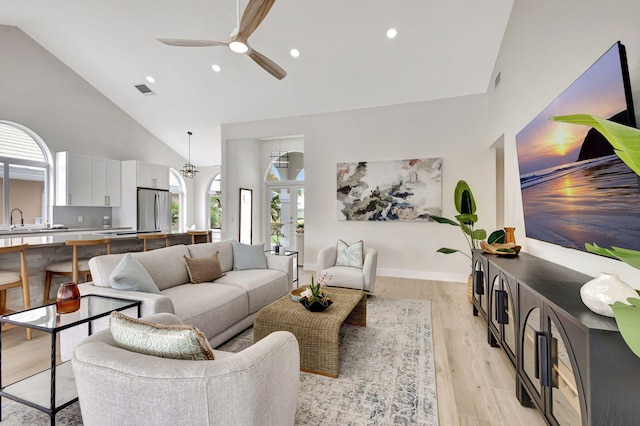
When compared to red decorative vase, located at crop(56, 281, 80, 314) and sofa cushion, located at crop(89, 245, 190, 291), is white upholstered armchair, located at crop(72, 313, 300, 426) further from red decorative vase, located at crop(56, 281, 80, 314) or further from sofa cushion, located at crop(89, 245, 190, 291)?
sofa cushion, located at crop(89, 245, 190, 291)

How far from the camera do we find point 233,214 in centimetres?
720

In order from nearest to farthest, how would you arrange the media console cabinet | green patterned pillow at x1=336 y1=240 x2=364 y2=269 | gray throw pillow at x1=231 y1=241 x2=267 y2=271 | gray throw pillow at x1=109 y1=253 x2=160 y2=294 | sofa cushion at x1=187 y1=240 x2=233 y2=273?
the media console cabinet
gray throw pillow at x1=109 y1=253 x2=160 y2=294
sofa cushion at x1=187 y1=240 x2=233 y2=273
gray throw pillow at x1=231 y1=241 x2=267 y2=271
green patterned pillow at x1=336 y1=240 x2=364 y2=269

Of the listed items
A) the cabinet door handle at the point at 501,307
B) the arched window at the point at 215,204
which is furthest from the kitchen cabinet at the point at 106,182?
the cabinet door handle at the point at 501,307

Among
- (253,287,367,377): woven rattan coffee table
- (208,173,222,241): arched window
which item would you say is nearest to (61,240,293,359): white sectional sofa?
(253,287,367,377): woven rattan coffee table

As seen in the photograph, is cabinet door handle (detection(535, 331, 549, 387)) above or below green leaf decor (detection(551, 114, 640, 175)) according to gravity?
below

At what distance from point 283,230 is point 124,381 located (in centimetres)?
661

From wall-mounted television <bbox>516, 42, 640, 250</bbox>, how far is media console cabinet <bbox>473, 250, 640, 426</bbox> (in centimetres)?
34

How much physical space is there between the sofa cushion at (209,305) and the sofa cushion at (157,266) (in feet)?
0.36

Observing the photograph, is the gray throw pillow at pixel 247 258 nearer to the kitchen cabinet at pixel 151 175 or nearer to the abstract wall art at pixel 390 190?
the abstract wall art at pixel 390 190

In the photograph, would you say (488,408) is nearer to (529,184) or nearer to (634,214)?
(634,214)

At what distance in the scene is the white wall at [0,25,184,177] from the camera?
17.7 feet

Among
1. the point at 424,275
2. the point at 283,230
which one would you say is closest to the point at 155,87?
the point at 283,230

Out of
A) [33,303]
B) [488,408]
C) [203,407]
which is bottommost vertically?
[488,408]

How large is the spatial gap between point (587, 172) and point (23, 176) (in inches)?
322
